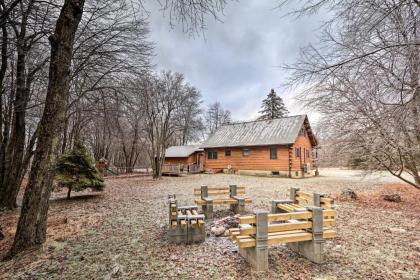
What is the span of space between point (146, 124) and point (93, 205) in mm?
11418

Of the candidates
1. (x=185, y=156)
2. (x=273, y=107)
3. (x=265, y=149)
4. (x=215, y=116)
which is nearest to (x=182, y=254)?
(x=265, y=149)

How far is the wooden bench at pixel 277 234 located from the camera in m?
3.72

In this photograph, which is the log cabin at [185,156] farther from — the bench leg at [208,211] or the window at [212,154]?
the bench leg at [208,211]

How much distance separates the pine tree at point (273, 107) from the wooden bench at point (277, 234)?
114 ft

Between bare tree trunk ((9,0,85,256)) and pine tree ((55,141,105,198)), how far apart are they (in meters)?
5.60

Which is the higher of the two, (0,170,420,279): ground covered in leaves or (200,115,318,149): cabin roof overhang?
(200,115,318,149): cabin roof overhang

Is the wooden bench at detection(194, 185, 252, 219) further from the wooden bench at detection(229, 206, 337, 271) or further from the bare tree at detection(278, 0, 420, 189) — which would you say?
the bare tree at detection(278, 0, 420, 189)

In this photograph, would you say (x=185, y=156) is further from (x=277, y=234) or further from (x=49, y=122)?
(x=277, y=234)

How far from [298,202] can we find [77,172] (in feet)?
30.5

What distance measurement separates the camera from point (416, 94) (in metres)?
3.37

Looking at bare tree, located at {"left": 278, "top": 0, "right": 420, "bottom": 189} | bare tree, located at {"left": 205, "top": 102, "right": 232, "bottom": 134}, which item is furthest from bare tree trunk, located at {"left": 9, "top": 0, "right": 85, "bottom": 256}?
bare tree, located at {"left": 205, "top": 102, "right": 232, "bottom": 134}

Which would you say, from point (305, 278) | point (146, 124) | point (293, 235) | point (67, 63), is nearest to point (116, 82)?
point (67, 63)

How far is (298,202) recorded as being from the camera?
6305mm

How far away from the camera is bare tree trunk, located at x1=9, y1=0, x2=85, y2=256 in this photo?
4.41 metres
